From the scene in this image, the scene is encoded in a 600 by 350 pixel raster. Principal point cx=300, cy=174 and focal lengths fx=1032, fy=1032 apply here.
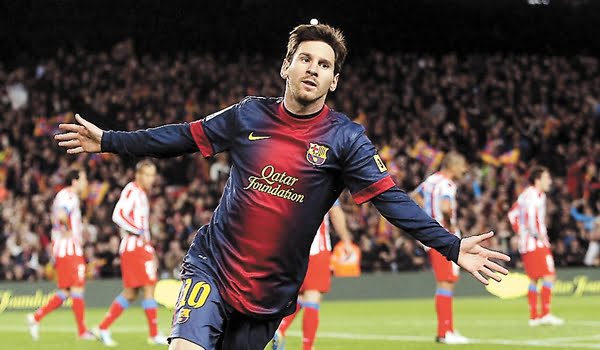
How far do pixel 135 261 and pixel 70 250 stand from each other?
155 centimetres

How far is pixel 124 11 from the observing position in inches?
1182

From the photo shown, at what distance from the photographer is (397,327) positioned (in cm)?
1516

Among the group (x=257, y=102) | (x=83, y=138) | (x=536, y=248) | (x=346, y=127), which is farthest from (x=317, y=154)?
(x=536, y=248)

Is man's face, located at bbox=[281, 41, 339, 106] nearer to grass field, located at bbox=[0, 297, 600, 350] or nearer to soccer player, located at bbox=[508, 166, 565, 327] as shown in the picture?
grass field, located at bbox=[0, 297, 600, 350]

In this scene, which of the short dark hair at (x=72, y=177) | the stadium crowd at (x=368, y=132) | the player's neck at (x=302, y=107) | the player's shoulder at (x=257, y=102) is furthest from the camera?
the stadium crowd at (x=368, y=132)

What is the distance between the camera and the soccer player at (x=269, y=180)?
16.6 feet

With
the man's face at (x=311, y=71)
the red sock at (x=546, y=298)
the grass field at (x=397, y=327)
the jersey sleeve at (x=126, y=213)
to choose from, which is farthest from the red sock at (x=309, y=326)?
the man's face at (x=311, y=71)

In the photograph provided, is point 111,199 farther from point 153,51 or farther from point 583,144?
point 583,144

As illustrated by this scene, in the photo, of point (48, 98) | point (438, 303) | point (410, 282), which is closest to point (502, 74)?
point (410, 282)

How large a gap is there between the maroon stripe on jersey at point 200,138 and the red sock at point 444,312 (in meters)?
7.55

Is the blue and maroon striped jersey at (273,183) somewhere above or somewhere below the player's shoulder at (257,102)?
below

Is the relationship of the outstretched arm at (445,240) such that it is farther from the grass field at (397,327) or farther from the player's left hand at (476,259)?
the grass field at (397,327)

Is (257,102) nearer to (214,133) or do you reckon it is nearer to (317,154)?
(214,133)

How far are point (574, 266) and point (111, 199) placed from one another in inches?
429
